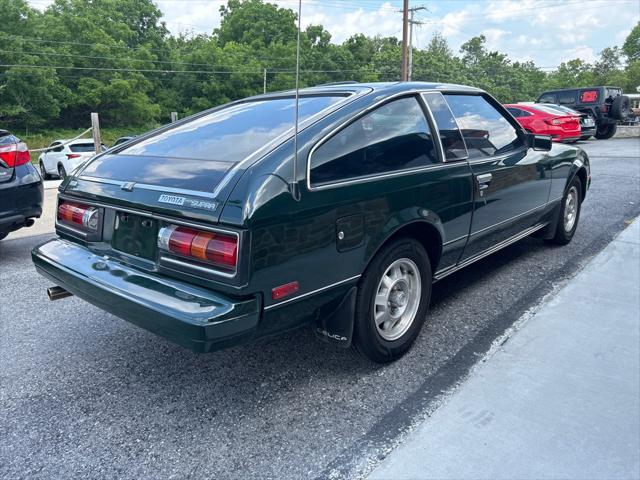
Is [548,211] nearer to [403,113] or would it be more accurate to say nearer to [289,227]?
[403,113]

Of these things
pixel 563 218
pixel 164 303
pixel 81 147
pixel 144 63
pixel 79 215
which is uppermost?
pixel 144 63

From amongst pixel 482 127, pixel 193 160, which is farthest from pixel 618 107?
pixel 193 160

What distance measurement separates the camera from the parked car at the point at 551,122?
14070 millimetres

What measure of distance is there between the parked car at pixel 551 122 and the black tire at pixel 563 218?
9.64 m

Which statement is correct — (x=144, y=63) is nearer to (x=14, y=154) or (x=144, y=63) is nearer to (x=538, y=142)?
(x=14, y=154)

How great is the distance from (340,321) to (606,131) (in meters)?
19.6

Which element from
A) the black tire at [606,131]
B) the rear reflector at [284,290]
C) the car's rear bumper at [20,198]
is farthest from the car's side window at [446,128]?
the black tire at [606,131]

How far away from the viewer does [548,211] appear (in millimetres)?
4645

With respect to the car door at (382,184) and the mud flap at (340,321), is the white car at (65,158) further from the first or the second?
the mud flap at (340,321)

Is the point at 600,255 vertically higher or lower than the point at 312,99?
lower

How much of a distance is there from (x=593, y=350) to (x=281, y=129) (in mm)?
2248

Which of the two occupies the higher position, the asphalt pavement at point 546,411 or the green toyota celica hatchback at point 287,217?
the green toyota celica hatchback at point 287,217

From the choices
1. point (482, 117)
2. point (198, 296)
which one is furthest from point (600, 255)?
point (198, 296)

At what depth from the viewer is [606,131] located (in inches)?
732
